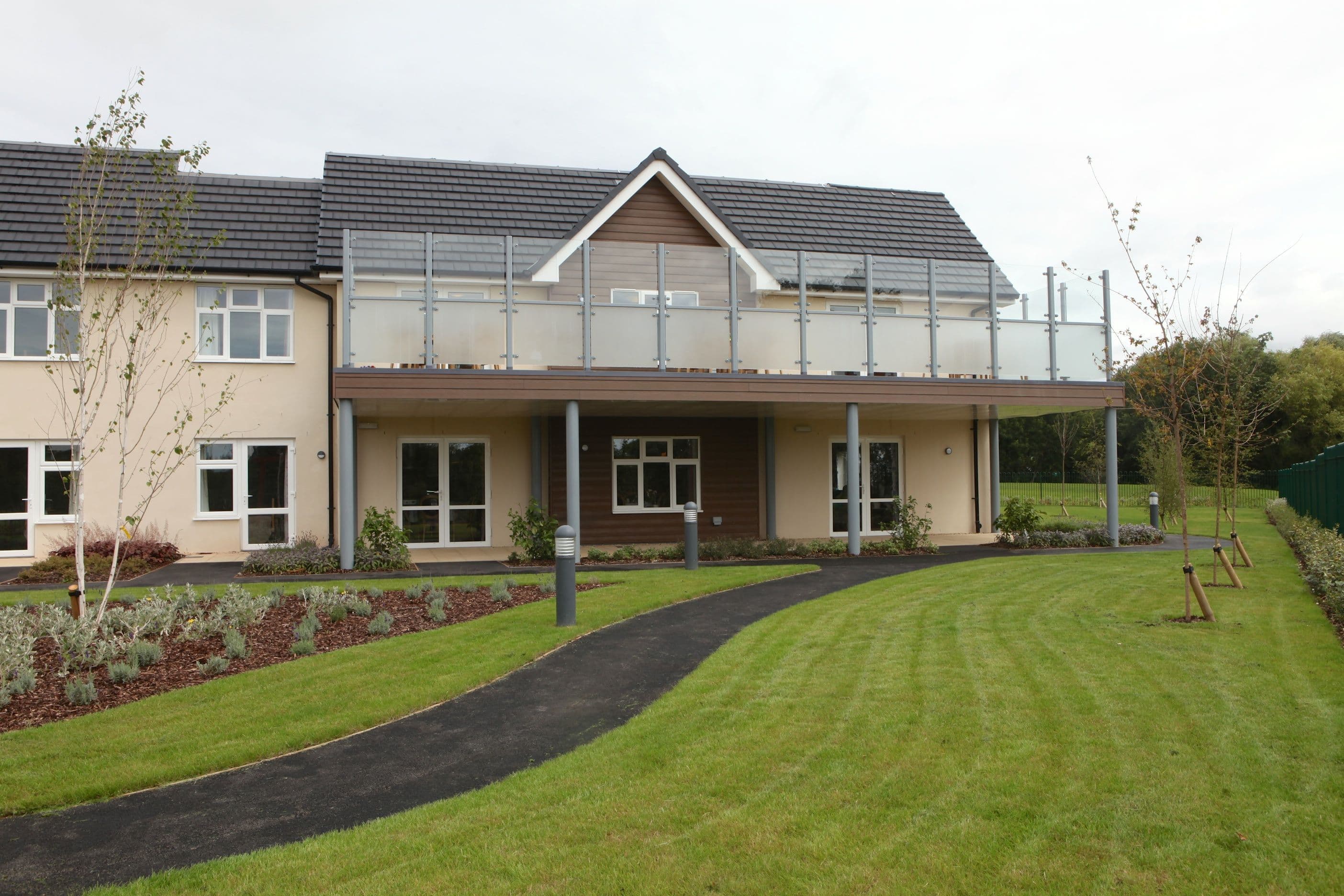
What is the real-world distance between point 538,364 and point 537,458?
3784 mm

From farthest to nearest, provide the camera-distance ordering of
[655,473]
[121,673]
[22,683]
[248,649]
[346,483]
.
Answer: [655,473], [346,483], [248,649], [121,673], [22,683]

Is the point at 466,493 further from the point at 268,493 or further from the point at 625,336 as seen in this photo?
the point at 625,336

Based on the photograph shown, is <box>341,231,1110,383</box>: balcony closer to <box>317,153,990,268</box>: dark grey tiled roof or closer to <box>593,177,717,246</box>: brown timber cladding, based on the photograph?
<box>593,177,717,246</box>: brown timber cladding

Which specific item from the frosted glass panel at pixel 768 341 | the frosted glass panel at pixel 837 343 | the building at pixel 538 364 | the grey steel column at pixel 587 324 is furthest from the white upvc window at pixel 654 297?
the frosted glass panel at pixel 837 343

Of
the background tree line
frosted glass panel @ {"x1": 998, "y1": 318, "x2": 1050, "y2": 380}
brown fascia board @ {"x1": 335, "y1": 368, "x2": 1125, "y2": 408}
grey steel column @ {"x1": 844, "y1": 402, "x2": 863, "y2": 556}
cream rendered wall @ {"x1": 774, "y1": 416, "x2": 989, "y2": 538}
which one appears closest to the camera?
brown fascia board @ {"x1": 335, "y1": 368, "x2": 1125, "y2": 408}

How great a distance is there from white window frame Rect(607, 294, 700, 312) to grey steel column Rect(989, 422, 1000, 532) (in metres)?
8.73

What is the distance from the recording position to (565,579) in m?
9.97

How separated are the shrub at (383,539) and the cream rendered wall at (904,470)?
28.8 feet

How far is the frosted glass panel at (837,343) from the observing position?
56.4 feet

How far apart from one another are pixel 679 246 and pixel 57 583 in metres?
11.5

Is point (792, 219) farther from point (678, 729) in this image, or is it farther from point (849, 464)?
point (678, 729)

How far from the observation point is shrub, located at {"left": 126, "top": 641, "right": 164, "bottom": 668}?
8422 millimetres

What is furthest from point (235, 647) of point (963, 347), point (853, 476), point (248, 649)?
point (963, 347)

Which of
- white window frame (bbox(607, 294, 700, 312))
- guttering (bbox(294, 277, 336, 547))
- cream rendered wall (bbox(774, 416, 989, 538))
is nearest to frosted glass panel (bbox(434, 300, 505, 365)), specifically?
white window frame (bbox(607, 294, 700, 312))
